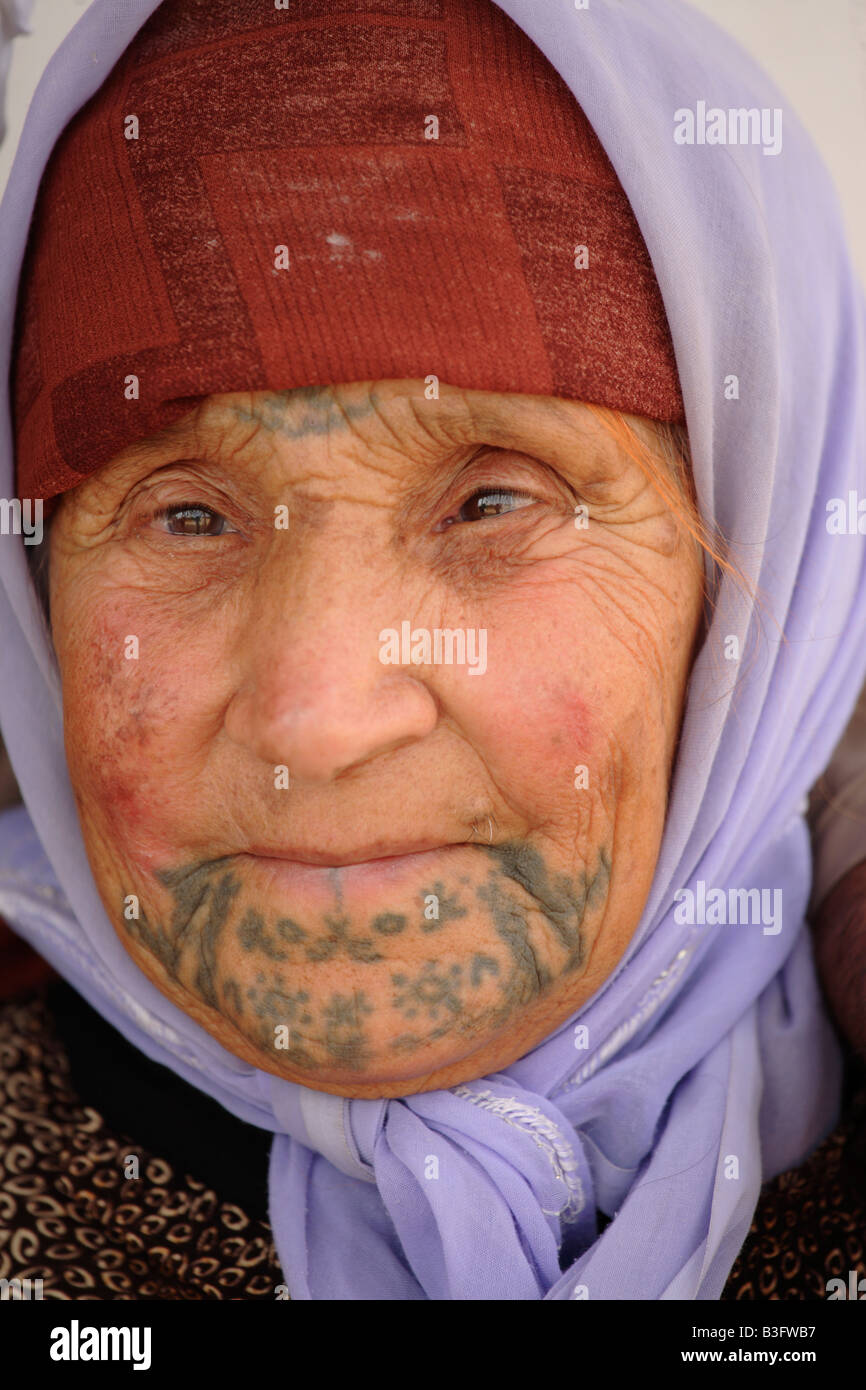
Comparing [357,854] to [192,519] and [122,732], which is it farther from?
[192,519]

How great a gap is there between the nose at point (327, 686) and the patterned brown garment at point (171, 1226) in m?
0.78

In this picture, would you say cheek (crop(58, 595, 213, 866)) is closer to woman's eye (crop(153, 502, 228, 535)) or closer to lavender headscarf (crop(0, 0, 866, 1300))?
woman's eye (crop(153, 502, 228, 535))

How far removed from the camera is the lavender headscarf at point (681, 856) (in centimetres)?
143

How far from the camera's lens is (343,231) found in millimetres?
1301

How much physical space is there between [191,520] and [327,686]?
0.36m

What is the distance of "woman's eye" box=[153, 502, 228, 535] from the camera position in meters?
1.48

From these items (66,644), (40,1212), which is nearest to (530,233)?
(66,644)

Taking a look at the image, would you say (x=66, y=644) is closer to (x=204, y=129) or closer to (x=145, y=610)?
(x=145, y=610)

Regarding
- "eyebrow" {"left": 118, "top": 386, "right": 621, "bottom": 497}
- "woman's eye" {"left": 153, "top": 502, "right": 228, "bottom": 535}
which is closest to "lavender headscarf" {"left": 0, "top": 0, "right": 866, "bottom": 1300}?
"eyebrow" {"left": 118, "top": 386, "right": 621, "bottom": 497}

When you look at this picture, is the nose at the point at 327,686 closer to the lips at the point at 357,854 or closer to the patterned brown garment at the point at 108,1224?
the lips at the point at 357,854

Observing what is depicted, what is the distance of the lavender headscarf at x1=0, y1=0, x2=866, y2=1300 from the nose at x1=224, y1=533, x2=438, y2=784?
1.47 feet

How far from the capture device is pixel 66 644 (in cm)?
152

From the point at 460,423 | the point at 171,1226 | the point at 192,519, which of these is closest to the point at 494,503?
the point at 460,423

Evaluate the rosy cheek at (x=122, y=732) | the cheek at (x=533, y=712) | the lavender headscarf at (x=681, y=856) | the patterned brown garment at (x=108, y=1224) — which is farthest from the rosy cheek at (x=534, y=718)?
the patterned brown garment at (x=108, y=1224)
